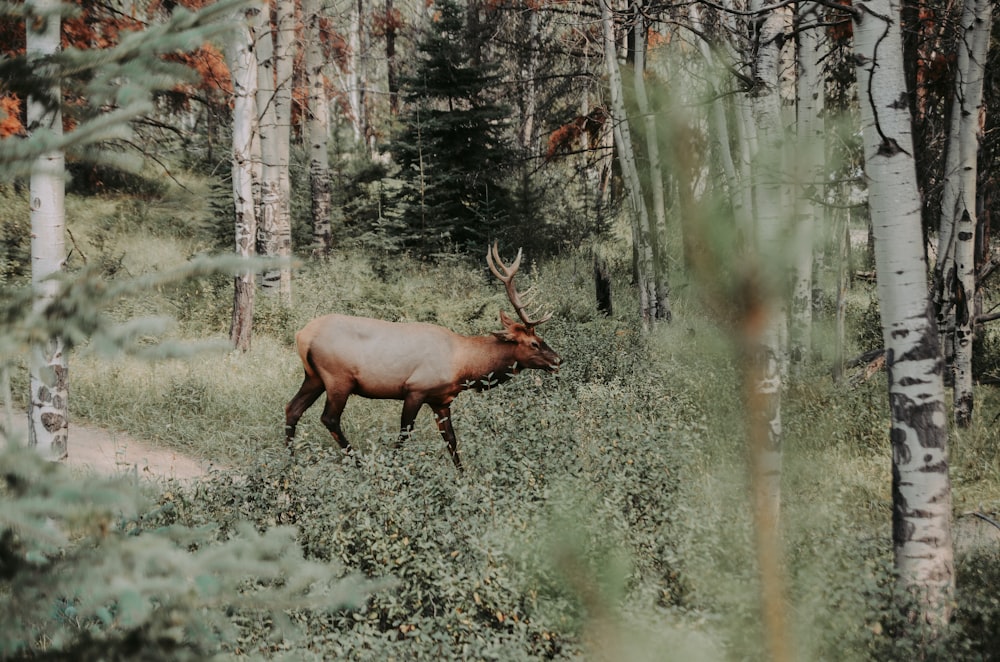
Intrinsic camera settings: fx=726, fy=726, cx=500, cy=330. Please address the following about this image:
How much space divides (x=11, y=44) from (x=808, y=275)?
14193 millimetres

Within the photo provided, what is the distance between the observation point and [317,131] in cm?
1514

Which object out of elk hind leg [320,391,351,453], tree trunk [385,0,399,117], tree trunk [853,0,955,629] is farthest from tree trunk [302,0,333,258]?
tree trunk [853,0,955,629]

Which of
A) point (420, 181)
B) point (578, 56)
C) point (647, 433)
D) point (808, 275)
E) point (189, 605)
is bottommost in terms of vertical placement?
point (647, 433)

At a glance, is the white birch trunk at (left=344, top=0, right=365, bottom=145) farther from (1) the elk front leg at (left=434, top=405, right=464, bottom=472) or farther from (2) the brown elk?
(1) the elk front leg at (left=434, top=405, right=464, bottom=472)

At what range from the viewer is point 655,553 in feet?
14.4

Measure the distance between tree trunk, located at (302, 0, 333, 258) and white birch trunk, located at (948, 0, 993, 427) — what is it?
11564mm

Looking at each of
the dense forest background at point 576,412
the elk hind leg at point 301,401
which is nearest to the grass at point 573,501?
the dense forest background at point 576,412

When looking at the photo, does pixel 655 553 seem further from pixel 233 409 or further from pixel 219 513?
pixel 233 409

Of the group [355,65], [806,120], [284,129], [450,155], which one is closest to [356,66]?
[355,65]

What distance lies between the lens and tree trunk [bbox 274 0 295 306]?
1287 centimetres

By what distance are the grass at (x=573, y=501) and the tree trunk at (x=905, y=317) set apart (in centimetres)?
24

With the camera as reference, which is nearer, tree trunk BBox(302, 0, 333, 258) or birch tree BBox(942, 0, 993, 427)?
birch tree BBox(942, 0, 993, 427)

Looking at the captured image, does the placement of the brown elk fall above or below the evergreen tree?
below

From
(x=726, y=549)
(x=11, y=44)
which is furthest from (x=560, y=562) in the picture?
(x=11, y=44)
